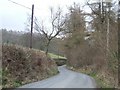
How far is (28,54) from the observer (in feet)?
101

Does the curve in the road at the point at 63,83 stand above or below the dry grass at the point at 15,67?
below

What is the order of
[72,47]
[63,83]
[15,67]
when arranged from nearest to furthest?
1. [63,83]
2. [15,67]
3. [72,47]

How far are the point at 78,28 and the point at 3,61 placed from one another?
40.9 metres

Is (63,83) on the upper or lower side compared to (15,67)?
lower

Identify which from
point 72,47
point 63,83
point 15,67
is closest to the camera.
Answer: point 63,83

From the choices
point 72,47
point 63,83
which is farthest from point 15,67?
point 72,47

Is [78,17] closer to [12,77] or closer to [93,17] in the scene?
[93,17]

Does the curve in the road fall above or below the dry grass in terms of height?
below

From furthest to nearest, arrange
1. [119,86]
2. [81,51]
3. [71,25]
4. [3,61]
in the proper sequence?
[71,25], [81,51], [3,61], [119,86]

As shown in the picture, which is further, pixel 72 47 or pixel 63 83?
pixel 72 47

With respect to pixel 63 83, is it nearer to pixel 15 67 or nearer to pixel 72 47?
pixel 15 67

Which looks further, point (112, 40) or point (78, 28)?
point (78, 28)

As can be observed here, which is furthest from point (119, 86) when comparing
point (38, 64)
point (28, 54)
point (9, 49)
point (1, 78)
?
point (38, 64)

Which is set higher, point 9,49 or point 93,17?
point 93,17
